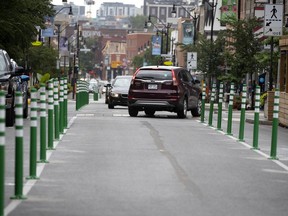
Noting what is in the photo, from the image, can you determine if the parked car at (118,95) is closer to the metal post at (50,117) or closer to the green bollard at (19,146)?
the metal post at (50,117)

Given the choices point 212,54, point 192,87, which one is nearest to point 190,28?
point 212,54

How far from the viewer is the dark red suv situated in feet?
117

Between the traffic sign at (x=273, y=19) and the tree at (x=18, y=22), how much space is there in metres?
8.51

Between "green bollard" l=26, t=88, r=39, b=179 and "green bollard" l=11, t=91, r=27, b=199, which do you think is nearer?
"green bollard" l=11, t=91, r=27, b=199

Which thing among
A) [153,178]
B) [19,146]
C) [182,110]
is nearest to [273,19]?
[182,110]

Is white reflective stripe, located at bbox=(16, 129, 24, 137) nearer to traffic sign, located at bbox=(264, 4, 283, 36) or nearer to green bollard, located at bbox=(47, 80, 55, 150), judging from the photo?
green bollard, located at bbox=(47, 80, 55, 150)

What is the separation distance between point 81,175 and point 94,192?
2058mm

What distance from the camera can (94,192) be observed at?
13.3 meters

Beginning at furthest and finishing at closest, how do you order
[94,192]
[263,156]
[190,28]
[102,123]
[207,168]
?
[190,28]
[102,123]
[263,156]
[207,168]
[94,192]

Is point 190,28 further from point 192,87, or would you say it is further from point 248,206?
point 248,206

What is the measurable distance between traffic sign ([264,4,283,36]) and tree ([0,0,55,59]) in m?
8.51

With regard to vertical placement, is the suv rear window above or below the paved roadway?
above

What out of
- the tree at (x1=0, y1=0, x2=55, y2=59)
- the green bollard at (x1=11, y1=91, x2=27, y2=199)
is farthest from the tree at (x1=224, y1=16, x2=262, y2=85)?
the green bollard at (x1=11, y1=91, x2=27, y2=199)

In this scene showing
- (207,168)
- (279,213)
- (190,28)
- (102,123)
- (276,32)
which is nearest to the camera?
(279,213)
